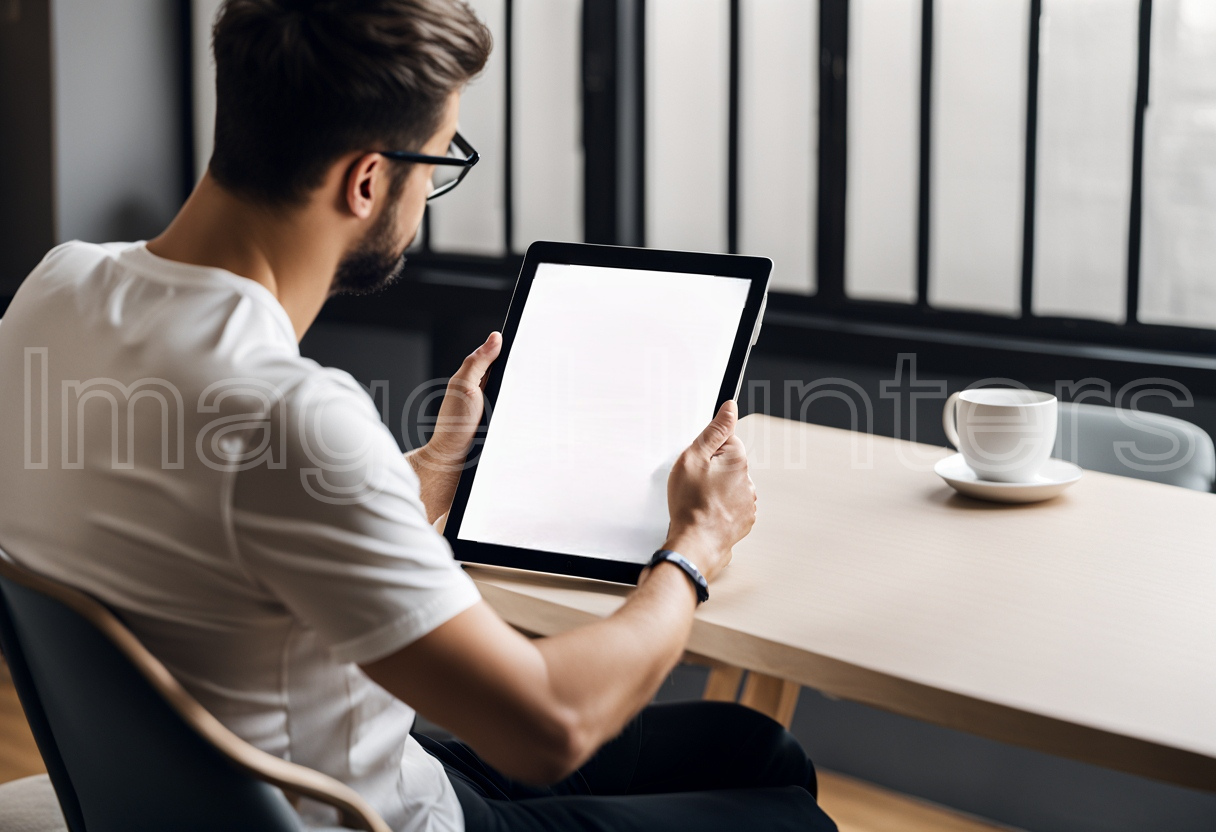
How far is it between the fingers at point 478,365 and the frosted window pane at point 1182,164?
1.54 meters

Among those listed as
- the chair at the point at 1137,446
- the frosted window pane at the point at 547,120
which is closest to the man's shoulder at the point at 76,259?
the chair at the point at 1137,446

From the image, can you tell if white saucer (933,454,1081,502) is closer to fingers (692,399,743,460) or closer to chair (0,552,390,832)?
Answer: fingers (692,399,743,460)

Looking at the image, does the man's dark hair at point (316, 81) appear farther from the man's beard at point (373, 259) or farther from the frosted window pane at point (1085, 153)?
the frosted window pane at point (1085, 153)

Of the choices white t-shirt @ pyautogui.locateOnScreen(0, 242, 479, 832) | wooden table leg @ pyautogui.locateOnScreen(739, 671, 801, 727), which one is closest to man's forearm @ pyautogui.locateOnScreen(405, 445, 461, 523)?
white t-shirt @ pyautogui.locateOnScreen(0, 242, 479, 832)

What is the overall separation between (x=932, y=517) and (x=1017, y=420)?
0.50ft

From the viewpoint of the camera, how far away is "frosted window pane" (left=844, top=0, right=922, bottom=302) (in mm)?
2361

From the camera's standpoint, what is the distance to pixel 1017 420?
4.17ft

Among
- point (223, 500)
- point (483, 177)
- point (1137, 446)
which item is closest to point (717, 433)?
point (223, 500)

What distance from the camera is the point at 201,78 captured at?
3.36m

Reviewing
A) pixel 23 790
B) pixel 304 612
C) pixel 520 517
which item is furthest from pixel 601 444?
pixel 23 790

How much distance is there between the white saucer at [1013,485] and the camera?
1273 mm

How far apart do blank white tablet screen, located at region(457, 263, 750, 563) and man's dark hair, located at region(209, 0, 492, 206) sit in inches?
13.8

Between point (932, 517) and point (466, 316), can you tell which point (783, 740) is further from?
point (466, 316)

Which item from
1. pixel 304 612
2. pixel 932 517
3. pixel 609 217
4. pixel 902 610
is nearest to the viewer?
pixel 304 612
